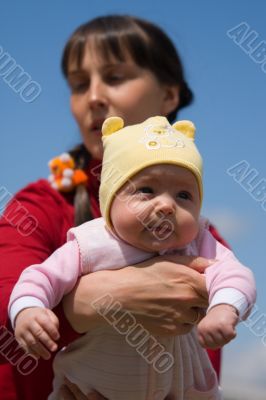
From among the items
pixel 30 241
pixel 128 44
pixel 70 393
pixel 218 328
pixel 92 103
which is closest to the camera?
pixel 218 328

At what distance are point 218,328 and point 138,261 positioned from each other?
38 cm

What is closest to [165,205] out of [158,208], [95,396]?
[158,208]

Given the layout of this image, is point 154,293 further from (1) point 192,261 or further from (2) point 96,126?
→ (2) point 96,126

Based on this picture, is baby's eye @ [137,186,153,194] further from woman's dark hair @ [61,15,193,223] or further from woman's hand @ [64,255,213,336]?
woman's dark hair @ [61,15,193,223]

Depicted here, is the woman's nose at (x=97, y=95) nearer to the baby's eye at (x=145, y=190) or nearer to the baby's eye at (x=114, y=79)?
the baby's eye at (x=114, y=79)

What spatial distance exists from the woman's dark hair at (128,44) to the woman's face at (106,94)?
28 mm

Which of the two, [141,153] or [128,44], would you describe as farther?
[128,44]

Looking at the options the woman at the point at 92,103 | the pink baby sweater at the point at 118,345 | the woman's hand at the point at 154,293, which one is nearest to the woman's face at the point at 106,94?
the woman at the point at 92,103

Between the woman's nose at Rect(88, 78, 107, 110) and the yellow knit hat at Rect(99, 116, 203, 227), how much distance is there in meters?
0.57

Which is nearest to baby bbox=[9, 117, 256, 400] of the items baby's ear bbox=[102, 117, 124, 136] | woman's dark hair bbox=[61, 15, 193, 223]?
baby's ear bbox=[102, 117, 124, 136]

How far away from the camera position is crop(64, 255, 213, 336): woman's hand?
6.16ft

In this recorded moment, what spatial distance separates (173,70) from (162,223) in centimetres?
110

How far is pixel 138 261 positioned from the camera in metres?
1.92

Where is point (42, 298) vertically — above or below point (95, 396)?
above
